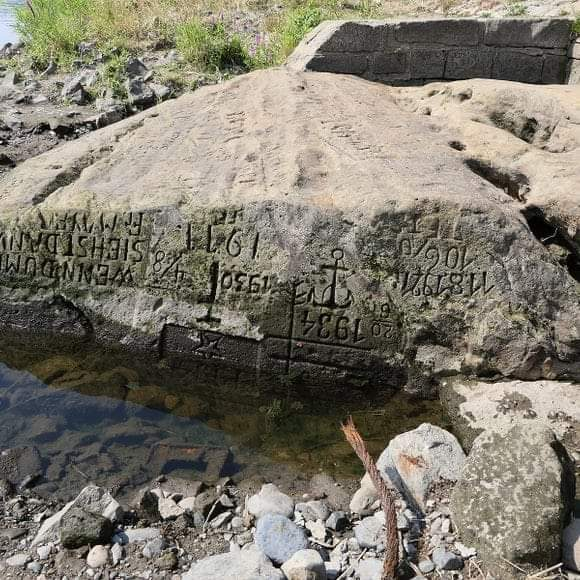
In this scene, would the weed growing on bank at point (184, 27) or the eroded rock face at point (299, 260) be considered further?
the weed growing on bank at point (184, 27)

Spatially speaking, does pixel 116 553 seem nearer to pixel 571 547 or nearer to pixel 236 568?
pixel 236 568

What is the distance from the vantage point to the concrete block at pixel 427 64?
645 cm

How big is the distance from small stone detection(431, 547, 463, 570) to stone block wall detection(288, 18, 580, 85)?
4913 mm

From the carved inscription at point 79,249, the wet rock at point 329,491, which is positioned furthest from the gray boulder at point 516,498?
the carved inscription at point 79,249

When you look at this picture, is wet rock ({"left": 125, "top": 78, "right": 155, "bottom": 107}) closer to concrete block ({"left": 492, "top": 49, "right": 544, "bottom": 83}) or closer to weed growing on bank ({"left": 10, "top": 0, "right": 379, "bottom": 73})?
weed growing on bank ({"left": 10, "top": 0, "right": 379, "bottom": 73})

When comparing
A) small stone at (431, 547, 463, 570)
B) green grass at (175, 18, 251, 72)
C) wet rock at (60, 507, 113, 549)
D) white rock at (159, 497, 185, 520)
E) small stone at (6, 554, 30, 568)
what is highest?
green grass at (175, 18, 251, 72)

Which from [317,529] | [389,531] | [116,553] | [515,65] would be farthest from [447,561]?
[515,65]

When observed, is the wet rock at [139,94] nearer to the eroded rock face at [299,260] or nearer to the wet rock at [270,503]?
the eroded rock face at [299,260]

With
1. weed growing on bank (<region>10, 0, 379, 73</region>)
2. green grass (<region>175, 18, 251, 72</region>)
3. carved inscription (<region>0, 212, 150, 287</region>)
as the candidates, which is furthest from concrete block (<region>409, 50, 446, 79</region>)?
carved inscription (<region>0, 212, 150, 287</region>)

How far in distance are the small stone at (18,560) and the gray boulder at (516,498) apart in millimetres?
1507

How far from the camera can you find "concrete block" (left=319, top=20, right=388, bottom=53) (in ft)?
20.2

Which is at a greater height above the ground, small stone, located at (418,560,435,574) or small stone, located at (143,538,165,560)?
small stone, located at (418,560,435,574)

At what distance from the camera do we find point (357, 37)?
20.5ft

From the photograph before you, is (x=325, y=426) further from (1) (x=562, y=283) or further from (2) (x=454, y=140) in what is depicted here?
(2) (x=454, y=140)
